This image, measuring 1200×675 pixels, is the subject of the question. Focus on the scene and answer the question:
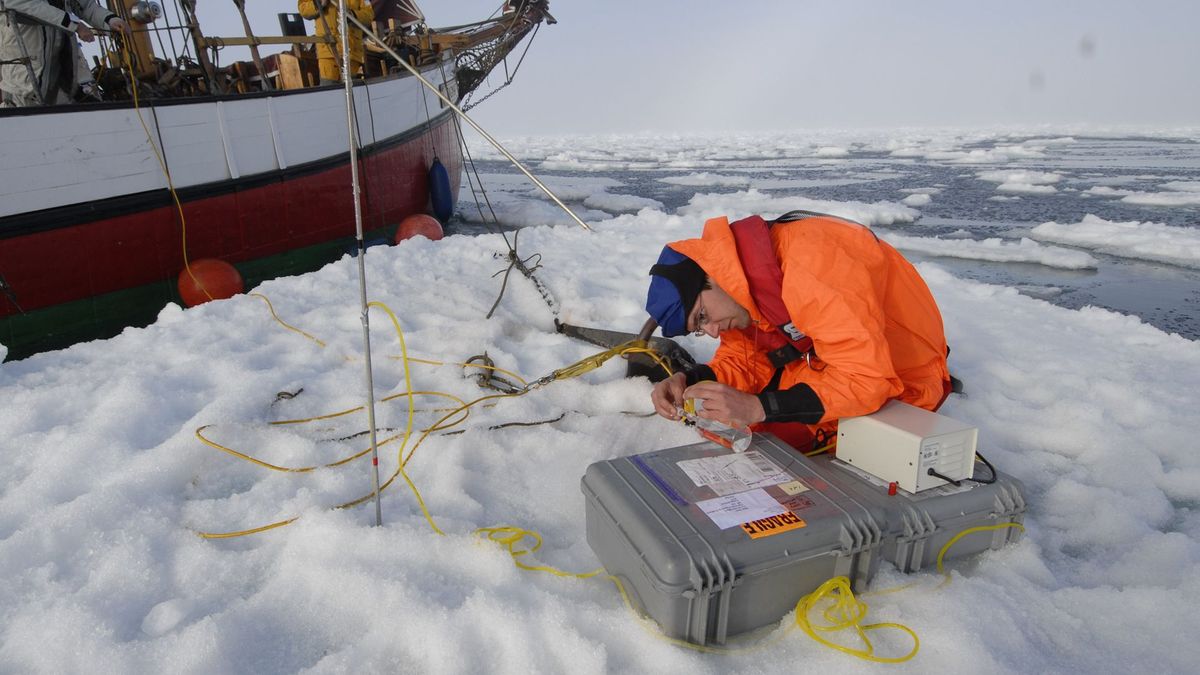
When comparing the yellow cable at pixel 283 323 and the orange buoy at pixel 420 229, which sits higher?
the yellow cable at pixel 283 323

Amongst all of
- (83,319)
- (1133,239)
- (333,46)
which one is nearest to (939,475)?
(83,319)

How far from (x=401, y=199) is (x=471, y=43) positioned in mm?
5480

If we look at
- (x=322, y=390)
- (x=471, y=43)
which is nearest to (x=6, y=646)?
(x=322, y=390)

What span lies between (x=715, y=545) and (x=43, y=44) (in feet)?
21.0

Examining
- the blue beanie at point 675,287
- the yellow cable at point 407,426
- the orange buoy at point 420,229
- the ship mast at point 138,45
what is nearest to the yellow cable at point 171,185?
the ship mast at point 138,45

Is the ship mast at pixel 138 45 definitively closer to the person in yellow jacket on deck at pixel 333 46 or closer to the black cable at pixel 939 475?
the person in yellow jacket on deck at pixel 333 46

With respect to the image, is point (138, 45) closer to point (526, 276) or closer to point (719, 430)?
point (526, 276)

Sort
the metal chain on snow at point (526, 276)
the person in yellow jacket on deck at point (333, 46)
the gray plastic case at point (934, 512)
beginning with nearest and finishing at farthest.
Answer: the gray plastic case at point (934, 512) < the metal chain on snow at point (526, 276) < the person in yellow jacket on deck at point (333, 46)

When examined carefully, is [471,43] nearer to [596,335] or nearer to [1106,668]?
[596,335]

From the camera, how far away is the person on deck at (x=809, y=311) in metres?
1.83

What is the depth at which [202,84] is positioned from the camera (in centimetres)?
762

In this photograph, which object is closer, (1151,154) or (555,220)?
(555,220)

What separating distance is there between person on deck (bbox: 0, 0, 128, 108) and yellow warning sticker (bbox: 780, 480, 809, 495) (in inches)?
217

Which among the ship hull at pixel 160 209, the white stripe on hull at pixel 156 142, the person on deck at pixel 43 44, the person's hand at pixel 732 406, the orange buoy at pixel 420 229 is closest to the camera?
the person's hand at pixel 732 406
